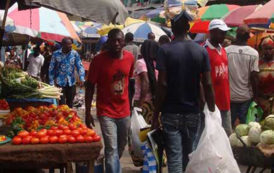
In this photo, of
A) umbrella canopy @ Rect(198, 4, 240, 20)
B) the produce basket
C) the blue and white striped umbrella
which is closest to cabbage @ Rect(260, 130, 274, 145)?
the produce basket

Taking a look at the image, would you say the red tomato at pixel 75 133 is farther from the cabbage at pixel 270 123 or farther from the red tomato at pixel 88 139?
the cabbage at pixel 270 123

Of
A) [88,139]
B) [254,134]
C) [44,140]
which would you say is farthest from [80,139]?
[254,134]

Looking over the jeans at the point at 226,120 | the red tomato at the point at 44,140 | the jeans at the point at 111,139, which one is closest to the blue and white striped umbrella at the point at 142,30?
the jeans at the point at 226,120

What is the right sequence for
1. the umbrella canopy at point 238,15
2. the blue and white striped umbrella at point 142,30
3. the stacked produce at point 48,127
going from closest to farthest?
1. the stacked produce at point 48,127
2. the umbrella canopy at point 238,15
3. the blue and white striped umbrella at point 142,30

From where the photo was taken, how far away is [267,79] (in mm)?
8180

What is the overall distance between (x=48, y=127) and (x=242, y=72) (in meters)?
3.56

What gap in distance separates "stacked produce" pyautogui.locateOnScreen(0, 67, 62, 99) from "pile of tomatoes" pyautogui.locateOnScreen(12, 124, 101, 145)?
2.34m

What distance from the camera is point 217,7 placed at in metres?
17.3

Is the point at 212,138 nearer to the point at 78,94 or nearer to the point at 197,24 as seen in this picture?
the point at 197,24

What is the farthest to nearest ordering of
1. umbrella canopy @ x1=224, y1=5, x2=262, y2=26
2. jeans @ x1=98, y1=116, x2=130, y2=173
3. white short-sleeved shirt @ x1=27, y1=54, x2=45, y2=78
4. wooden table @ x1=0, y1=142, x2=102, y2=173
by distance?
1. white short-sleeved shirt @ x1=27, y1=54, x2=45, y2=78
2. umbrella canopy @ x1=224, y1=5, x2=262, y2=26
3. jeans @ x1=98, y1=116, x2=130, y2=173
4. wooden table @ x1=0, y1=142, x2=102, y2=173

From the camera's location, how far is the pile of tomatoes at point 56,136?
207 inches

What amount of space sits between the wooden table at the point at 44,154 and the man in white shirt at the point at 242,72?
11.5 feet

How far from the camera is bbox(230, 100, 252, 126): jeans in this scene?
8422 mm

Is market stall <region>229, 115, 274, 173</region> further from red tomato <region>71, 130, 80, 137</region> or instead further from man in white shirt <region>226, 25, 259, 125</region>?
red tomato <region>71, 130, 80, 137</region>
